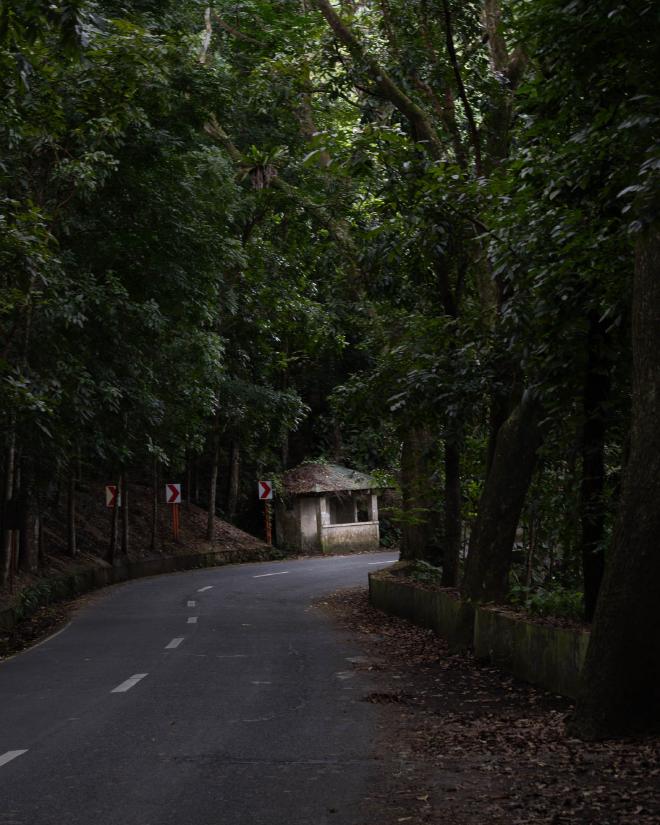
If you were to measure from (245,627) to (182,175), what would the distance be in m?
10.2

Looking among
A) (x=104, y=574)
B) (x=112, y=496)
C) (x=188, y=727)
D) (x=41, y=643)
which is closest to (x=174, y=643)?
(x=41, y=643)

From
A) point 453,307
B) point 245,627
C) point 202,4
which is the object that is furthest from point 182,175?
point 245,627

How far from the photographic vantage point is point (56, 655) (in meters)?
15.8

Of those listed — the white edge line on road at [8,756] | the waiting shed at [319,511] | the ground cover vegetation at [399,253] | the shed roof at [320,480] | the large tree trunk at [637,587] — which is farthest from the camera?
the waiting shed at [319,511]

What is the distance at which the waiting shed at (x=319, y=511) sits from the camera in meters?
48.0

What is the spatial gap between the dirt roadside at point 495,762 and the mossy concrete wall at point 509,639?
204mm

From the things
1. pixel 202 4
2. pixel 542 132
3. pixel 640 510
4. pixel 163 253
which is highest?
pixel 202 4

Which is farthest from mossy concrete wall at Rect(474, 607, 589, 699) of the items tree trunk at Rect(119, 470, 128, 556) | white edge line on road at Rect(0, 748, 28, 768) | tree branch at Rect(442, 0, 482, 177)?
tree trunk at Rect(119, 470, 128, 556)

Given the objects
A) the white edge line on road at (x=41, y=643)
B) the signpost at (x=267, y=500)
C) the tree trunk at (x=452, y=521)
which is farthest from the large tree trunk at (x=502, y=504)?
the signpost at (x=267, y=500)

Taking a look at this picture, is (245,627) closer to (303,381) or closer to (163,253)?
(163,253)

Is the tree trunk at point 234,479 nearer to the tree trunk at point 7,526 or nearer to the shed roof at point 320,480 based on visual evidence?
the shed roof at point 320,480

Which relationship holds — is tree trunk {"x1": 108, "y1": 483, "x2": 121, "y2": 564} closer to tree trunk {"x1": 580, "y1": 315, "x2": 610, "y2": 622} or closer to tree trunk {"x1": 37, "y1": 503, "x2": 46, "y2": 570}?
tree trunk {"x1": 37, "y1": 503, "x2": 46, "y2": 570}

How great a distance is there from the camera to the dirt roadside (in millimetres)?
6500

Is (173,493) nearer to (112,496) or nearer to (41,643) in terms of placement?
(112,496)
